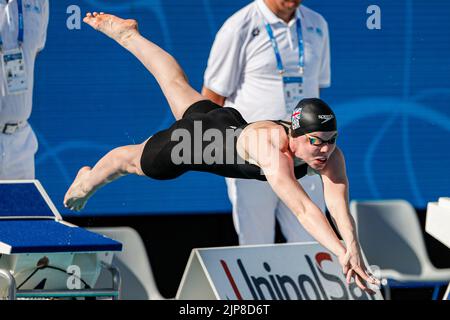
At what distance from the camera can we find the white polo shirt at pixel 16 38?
6.31m

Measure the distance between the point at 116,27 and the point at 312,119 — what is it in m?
1.89

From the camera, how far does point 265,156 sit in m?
5.19

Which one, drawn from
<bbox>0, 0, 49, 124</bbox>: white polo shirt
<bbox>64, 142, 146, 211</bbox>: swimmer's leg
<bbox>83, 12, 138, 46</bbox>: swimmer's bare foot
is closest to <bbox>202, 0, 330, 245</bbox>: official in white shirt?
<bbox>83, 12, 138, 46</bbox>: swimmer's bare foot

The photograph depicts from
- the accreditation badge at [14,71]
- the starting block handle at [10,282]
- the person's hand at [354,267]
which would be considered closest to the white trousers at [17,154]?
the accreditation badge at [14,71]

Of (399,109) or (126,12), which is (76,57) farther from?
(399,109)

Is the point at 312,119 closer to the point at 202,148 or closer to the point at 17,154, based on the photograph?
the point at 202,148

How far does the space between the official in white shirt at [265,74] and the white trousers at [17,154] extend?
3.72 ft

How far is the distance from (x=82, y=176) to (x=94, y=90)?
53.1 inches

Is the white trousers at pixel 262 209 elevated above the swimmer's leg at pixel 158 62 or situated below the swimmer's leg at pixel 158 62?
below

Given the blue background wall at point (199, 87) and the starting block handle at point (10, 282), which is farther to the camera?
the blue background wall at point (199, 87)

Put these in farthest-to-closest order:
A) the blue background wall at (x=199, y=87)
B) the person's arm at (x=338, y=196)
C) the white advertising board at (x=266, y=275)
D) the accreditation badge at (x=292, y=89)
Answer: the blue background wall at (x=199, y=87) < the accreditation badge at (x=292, y=89) < the white advertising board at (x=266, y=275) < the person's arm at (x=338, y=196)

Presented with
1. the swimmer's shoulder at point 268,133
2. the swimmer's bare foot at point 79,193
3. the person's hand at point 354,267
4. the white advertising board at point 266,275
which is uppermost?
the swimmer's shoulder at point 268,133

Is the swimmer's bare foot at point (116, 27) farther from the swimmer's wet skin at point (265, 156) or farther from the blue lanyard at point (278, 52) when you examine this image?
the blue lanyard at point (278, 52)
